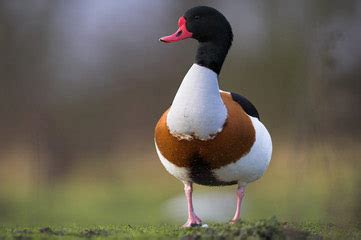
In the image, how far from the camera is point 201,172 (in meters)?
4.37

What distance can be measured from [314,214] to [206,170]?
2.06 meters

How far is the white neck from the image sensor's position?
13.6 feet

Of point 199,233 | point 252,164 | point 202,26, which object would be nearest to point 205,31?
point 202,26

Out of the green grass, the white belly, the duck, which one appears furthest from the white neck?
the green grass

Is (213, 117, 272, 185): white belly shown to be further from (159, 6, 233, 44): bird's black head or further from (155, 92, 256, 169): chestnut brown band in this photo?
(159, 6, 233, 44): bird's black head

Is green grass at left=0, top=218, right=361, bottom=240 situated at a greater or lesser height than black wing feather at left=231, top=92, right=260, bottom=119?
lesser

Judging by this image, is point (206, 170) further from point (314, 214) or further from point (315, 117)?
point (314, 214)

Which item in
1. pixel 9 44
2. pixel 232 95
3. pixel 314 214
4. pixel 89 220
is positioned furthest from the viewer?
pixel 9 44

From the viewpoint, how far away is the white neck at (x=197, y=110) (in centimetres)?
416

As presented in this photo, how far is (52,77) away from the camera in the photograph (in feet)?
37.2

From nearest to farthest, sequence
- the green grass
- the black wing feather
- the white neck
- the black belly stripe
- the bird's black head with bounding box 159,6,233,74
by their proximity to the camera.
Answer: the green grass → the white neck → the black belly stripe → the bird's black head with bounding box 159,6,233,74 → the black wing feather

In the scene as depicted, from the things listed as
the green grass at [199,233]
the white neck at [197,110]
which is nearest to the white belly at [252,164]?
the white neck at [197,110]

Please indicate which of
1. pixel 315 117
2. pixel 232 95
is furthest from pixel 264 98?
pixel 232 95

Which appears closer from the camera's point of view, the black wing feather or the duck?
the duck
